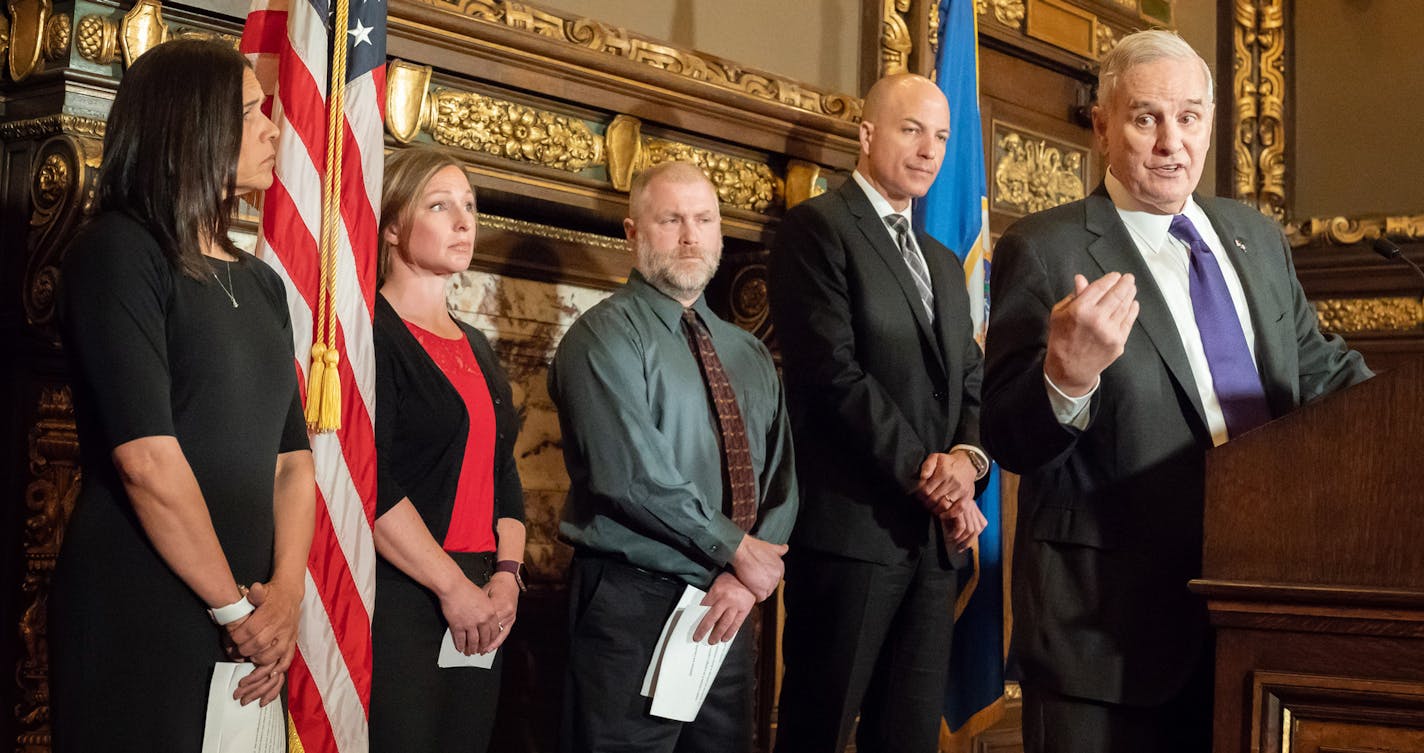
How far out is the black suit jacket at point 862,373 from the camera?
10.1ft

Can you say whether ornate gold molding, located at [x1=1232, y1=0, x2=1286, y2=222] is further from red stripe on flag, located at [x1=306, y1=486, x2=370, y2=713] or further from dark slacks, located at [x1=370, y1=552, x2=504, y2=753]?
red stripe on flag, located at [x1=306, y1=486, x2=370, y2=713]

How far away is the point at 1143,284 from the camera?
187 cm

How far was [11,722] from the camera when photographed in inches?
97.0

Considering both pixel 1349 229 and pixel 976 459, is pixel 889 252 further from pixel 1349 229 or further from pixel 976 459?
pixel 1349 229

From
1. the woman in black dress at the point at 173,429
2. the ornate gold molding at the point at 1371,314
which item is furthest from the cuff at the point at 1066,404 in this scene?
the ornate gold molding at the point at 1371,314

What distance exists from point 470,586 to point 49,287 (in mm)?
881

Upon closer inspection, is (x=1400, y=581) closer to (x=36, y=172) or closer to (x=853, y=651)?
(x=853, y=651)

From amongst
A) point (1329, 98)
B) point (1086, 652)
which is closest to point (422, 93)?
point (1086, 652)

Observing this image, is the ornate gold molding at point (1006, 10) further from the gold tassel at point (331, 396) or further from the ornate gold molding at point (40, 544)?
the ornate gold molding at point (40, 544)

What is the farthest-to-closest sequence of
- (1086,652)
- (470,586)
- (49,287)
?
(470,586) < (49,287) < (1086,652)

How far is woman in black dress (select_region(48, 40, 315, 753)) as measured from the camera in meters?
1.77

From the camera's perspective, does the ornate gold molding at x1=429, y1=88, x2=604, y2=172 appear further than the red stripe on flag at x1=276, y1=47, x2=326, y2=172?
Yes

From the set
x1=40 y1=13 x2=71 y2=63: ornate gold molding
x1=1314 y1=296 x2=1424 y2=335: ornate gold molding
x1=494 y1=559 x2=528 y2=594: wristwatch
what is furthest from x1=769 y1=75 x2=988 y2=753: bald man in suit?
x1=1314 y1=296 x2=1424 y2=335: ornate gold molding

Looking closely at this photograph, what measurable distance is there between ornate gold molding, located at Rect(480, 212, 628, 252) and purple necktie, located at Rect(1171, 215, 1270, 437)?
1854mm
